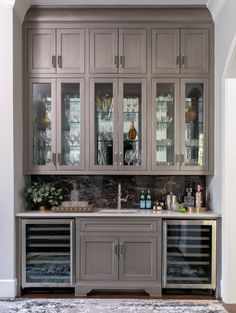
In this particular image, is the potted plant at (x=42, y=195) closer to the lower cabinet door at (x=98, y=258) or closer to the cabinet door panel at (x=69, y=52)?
the lower cabinet door at (x=98, y=258)

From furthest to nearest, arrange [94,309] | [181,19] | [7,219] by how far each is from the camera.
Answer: [181,19] → [7,219] → [94,309]

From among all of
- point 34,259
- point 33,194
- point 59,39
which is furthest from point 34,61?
point 34,259

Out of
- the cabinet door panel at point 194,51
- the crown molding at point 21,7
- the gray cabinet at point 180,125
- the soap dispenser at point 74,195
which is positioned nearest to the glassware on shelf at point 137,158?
the gray cabinet at point 180,125

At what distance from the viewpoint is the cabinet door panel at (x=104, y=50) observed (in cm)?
445

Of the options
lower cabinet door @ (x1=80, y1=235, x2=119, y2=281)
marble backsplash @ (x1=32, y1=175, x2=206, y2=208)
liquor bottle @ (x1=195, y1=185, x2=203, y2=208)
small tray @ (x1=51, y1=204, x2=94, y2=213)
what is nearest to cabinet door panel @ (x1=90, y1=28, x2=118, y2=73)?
marble backsplash @ (x1=32, y1=175, x2=206, y2=208)

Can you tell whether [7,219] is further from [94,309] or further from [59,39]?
[59,39]

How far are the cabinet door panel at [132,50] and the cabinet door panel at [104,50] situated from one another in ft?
0.22

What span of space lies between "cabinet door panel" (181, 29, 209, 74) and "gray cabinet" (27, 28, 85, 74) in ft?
3.71

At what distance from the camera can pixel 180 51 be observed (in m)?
4.45

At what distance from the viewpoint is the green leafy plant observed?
4.42 meters

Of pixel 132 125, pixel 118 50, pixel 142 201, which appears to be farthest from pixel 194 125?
pixel 118 50

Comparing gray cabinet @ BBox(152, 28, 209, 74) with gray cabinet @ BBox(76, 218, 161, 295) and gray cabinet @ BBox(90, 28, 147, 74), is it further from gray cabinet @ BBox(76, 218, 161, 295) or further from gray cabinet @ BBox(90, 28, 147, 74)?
gray cabinet @ BBox(76, 218, 161, 295)

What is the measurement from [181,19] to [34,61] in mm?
1693

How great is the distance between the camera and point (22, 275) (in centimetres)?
422
